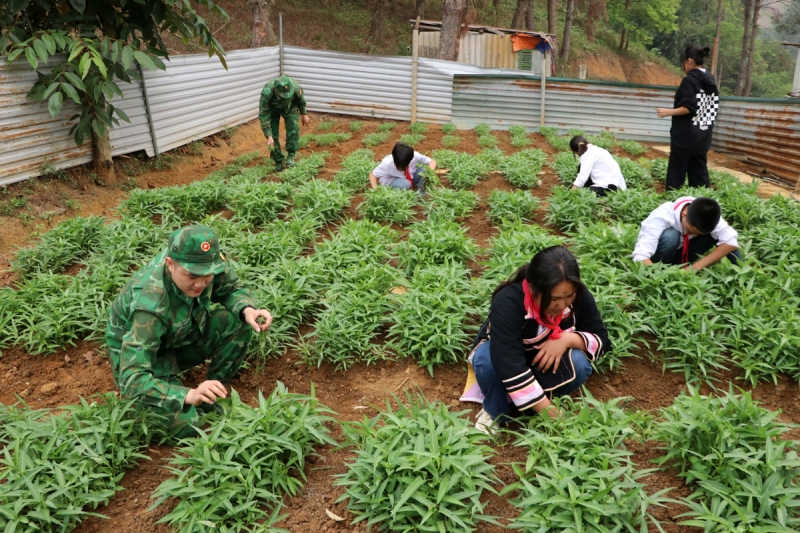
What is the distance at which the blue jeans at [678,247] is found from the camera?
4102 millimetres

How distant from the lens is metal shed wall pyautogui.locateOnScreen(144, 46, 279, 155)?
28.2 feet

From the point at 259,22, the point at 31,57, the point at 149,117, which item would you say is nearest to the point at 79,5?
the point at 31,57

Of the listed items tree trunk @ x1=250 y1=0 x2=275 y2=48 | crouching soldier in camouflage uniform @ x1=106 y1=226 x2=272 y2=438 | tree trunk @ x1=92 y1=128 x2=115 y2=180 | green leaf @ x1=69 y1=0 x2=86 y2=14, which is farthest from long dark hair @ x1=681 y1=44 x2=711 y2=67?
tree trunk @ x1=250 y1=0 x2=275 y2=48

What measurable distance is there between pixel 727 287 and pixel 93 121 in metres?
6.37

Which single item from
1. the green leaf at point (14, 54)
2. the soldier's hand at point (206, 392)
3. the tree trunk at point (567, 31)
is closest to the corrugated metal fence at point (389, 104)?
the green leaf at point (14, 54)

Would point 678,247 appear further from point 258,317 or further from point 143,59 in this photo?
point 143,59

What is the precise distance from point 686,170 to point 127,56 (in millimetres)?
5567

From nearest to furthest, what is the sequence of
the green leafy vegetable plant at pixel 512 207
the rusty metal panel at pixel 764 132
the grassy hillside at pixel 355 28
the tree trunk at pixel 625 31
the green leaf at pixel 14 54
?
the green leaf at pixel 14 54, the green leafy vegetable plant at pixel 512 207, the rusty metal panel at pixel 764 132, the grassy hillside at pixel 355 28, the tree trunk at pixel 625 31

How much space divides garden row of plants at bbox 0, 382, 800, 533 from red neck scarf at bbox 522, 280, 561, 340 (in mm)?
356

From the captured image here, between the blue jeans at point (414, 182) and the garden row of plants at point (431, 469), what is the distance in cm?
359

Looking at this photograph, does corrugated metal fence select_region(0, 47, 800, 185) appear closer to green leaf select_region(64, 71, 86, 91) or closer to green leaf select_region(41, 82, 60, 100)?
green leaf select_region(41, 82, 60, 100)

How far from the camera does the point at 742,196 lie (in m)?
5.26

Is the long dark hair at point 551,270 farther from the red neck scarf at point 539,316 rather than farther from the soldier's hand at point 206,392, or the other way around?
the soldier's hand at point 206,392

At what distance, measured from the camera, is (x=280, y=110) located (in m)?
8.15
